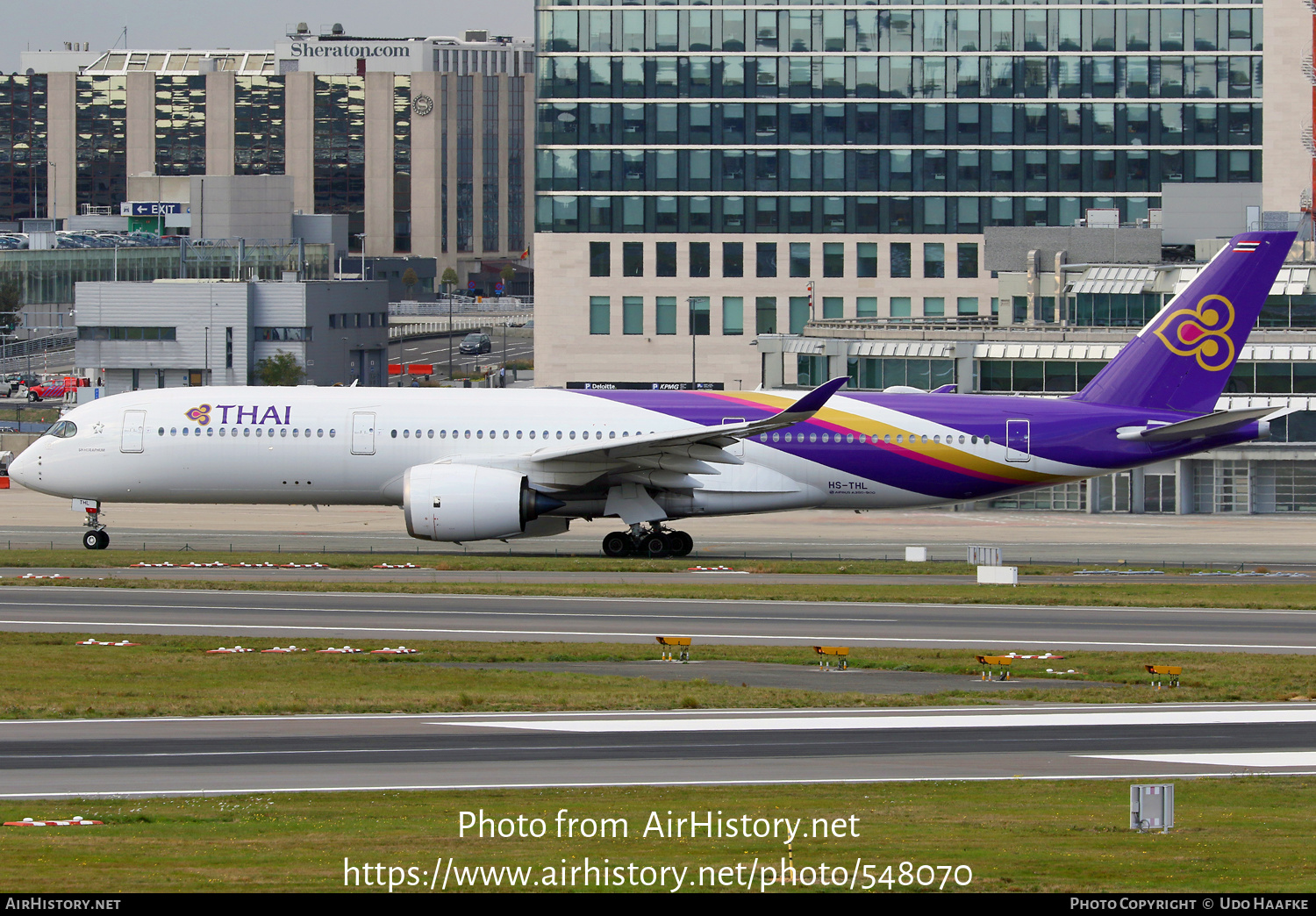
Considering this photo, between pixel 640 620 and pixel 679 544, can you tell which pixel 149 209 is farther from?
pixel 640 620

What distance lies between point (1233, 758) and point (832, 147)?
89.6 metres

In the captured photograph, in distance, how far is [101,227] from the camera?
613 feet

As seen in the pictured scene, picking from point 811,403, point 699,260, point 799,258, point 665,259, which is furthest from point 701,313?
Result: point 811,403

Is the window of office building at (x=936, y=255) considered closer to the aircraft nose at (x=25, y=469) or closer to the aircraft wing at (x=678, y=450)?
the aircraft wing at (x=678, y=450)

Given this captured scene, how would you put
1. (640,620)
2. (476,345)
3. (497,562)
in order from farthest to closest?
1. (476,345)
2. (497,562)
3. (640,620)

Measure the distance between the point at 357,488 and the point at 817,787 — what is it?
2846cm

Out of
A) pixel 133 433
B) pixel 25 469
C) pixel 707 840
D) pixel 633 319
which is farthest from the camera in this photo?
pixel 633 319

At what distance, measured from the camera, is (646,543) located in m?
47.4

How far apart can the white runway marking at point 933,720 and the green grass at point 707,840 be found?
159 inches

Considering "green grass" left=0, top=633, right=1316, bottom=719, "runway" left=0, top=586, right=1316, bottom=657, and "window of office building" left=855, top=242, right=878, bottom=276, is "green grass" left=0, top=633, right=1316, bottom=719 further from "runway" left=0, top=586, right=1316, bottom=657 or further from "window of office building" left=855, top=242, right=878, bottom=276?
"window of office building" left=855, top=242, right=878, bottom=276

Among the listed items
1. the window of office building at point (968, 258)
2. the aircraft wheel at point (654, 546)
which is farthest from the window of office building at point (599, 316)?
the aircraft wheel at point (654, 546)

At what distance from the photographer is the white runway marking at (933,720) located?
24141 millimetres
